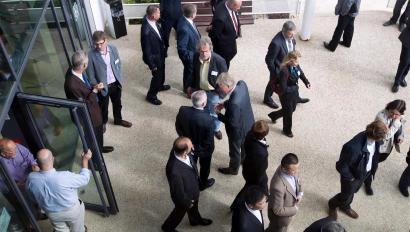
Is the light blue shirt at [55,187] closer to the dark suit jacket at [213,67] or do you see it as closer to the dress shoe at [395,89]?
the dark suit jacket at [213,67]

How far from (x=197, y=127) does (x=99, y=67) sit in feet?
6.52

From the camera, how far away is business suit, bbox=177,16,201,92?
6.78 meters

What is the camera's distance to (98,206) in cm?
565

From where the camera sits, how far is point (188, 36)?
6816 mm

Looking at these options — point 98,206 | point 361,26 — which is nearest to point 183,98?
point 98,206

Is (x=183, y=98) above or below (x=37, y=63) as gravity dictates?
below

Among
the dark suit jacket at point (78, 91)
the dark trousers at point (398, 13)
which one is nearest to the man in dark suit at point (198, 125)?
the dark suit jacket at point (78, 91)

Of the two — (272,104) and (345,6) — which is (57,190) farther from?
(345,6)

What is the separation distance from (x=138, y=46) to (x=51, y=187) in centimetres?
524

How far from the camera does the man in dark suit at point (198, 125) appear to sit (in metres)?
5.02

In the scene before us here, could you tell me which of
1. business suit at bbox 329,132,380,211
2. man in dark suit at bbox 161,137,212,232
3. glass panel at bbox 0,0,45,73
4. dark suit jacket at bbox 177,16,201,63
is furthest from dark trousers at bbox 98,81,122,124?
business suit at bbox 329,132,380,211

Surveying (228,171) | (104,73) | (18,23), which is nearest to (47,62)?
(18,23)

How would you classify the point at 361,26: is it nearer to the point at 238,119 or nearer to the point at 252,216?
the point at 238,119

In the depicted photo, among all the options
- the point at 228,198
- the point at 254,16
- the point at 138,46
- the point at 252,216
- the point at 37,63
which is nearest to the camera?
the point at 252,216
